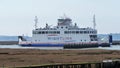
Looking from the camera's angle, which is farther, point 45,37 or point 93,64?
point 45,37

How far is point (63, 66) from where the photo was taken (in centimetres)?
4200

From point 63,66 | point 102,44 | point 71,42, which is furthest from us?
point 102,44

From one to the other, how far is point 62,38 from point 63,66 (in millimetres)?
101767

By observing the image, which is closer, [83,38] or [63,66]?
[63,66]

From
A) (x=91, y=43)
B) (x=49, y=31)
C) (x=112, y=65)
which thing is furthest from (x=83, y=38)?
(x=112, y=65)

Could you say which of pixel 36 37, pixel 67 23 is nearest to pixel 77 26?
pixel 67 23

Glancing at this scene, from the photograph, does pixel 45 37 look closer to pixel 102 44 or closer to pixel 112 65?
pixel 102 44

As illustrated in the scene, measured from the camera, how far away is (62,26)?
475 ft

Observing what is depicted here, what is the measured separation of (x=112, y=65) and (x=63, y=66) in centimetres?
745

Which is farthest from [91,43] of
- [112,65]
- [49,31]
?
[112,65]

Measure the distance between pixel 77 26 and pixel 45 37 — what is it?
12.5 meters

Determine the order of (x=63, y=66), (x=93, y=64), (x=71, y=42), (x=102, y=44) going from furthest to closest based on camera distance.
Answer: (x=102, y=44), (x=71, y=42), (x=93, y=64), (x=63, y=66)

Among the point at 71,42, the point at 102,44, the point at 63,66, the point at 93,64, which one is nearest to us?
the point at 63,66

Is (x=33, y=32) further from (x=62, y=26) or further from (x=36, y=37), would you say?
(x=62, y=26)
